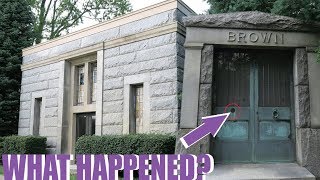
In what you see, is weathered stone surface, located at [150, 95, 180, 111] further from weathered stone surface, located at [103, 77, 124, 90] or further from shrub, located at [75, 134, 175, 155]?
weathered stone surface, located at [103, 77, 124, 90]

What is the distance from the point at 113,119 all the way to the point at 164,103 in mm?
2297

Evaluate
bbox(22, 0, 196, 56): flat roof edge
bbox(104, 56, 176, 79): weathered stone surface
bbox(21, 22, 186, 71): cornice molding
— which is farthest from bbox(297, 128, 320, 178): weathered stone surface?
bbox(22, 0, 196, 56): flat roof edge

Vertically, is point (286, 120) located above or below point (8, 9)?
below

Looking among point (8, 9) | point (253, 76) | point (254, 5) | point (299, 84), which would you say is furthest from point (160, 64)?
→ point (8, 9)

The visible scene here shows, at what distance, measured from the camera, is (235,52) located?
8289 mm

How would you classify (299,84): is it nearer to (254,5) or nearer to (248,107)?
(248,107)

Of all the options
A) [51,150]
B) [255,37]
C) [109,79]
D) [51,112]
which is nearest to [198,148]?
[255,37]

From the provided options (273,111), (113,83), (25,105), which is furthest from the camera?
(25,105)

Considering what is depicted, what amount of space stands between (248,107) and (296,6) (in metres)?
2.46

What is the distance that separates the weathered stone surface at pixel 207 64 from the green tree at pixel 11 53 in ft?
41.2

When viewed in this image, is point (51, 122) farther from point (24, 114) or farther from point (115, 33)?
point (115, 33)

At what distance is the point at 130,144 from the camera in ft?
33.6

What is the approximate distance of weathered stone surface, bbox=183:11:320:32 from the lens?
792cm

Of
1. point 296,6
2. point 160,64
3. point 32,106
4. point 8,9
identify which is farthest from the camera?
point 8,9
